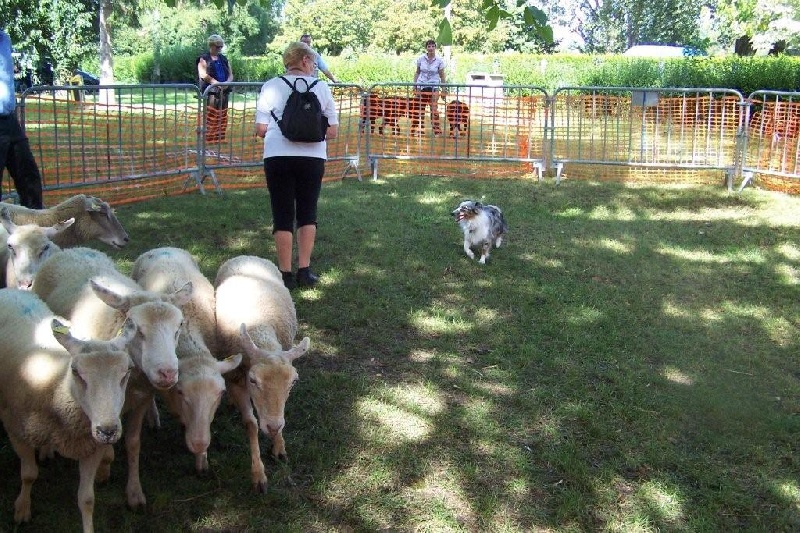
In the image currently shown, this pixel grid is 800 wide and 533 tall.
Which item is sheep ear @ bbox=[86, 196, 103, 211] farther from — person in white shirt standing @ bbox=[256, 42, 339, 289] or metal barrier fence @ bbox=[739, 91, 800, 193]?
metal barrier fence @ bbox=[739, 91, 800, 193]

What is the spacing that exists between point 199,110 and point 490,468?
7798 millimetres

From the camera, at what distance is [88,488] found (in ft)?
11.6

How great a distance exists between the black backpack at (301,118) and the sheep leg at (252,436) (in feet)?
8.23

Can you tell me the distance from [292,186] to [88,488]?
3529mm

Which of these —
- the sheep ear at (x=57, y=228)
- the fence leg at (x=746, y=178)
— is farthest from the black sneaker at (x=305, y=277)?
the fence leg at (x=746, y=178)

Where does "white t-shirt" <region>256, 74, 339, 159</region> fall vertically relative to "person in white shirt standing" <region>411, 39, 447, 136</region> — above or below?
below

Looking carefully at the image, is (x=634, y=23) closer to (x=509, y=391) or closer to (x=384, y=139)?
(x=384, y=139)

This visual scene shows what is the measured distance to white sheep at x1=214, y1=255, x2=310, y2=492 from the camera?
3910 millimetres

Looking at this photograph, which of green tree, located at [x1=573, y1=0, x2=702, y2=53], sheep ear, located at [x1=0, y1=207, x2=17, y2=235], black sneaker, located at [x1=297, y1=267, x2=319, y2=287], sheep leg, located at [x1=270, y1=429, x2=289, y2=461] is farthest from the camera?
green tree, located at [x1=573, y1=0, x2=702, y2=53]

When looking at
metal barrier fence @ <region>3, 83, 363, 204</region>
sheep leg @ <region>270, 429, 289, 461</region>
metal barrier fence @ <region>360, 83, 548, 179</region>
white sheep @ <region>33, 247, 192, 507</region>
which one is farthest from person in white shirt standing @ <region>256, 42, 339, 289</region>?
metal barrier fence @ <region>360, 83, 548, 179</region>

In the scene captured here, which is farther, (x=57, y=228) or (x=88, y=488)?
(x=57, y=228)

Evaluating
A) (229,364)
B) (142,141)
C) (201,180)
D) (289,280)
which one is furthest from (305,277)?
(142,141)

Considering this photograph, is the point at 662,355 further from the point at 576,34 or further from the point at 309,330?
the point at 576,34

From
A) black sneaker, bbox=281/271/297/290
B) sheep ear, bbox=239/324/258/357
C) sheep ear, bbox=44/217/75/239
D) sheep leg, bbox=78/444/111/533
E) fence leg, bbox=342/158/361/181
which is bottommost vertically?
sheep leg, bbox=78/444/111/533
